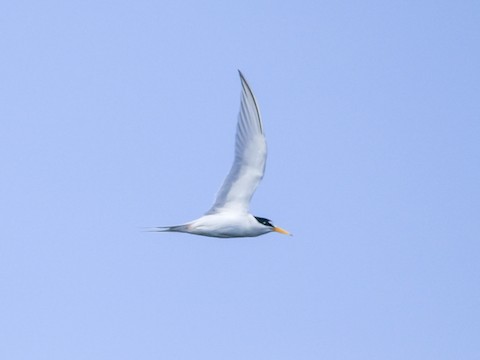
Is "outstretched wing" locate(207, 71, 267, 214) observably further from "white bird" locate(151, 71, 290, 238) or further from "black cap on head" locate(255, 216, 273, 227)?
"black cap on head" locate(255, 216, 273, 227)

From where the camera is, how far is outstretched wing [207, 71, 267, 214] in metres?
28.5

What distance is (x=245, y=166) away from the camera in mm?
29422

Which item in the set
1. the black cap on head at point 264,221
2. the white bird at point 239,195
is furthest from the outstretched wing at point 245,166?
the black cap on head at point 264,221

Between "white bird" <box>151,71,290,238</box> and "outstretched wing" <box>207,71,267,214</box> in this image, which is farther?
"white bird" <box>151,71,290,238</box>

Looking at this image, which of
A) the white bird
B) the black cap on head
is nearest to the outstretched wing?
the white bird

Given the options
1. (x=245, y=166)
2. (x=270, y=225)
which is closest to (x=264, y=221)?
(x=270, y=225)

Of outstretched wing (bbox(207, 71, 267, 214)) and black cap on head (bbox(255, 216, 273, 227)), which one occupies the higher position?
outstretched wing (bbox(207, 71, 267, 214))

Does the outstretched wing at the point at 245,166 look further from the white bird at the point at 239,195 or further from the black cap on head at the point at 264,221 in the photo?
the black cap on head at the point at 264,221

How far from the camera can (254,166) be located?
29484 millimetres

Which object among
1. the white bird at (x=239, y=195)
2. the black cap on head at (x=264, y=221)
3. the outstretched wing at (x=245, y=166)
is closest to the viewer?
the outstretched wing at (x=245, y=166)

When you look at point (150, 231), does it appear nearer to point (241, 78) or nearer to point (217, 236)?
point (217, 236)

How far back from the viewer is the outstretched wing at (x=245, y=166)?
28.5 meters

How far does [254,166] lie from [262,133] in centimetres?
120

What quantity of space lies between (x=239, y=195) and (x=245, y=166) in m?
0.87
